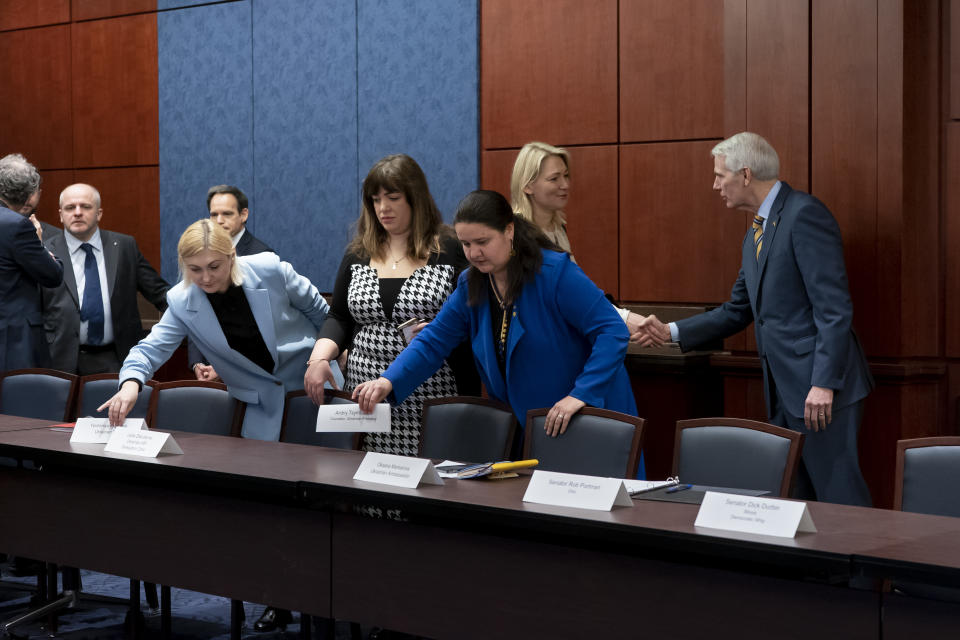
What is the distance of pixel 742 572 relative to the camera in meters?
1.97

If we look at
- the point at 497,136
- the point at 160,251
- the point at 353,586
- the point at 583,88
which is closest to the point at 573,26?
the point at 583,88

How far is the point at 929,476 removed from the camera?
8.39 feet

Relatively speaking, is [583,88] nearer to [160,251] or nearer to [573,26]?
[573,26]

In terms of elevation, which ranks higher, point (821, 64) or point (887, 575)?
point (821, 64)

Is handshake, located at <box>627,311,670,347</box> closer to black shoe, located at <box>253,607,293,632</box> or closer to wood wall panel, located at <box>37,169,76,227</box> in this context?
black shoe, located at <box>253,607,293,632</box>

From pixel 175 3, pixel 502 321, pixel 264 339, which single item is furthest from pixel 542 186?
pixel 175 3

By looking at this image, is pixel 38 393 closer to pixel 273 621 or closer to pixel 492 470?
→ pixel 273 621

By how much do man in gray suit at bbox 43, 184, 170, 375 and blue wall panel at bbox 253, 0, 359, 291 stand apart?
133cm

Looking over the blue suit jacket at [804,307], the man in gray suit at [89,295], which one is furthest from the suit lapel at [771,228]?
the man in gray suit at [89,295]

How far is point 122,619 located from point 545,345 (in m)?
1.82

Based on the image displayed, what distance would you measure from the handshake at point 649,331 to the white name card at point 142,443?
72.2 inches

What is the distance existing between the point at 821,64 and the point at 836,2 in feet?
0.75

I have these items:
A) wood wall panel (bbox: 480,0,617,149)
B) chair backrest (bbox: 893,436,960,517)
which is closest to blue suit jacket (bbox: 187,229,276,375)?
wood wall panel (bbox: 480,0,617,149)

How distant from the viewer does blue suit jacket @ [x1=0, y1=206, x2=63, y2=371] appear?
462 centimetres
